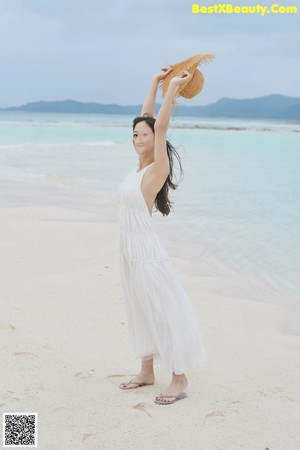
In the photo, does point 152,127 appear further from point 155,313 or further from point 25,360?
point 25,360

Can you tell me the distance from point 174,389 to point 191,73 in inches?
69.1

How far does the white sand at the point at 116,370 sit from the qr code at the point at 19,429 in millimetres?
42

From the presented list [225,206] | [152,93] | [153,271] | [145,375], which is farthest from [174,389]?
[225,206]

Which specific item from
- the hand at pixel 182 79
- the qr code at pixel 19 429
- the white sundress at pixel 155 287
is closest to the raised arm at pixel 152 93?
the hand at pixel 182 79

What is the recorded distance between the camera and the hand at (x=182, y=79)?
3.45 m

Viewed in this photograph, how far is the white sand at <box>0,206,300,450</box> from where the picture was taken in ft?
10.6

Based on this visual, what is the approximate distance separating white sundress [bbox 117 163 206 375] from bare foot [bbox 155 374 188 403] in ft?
0.35

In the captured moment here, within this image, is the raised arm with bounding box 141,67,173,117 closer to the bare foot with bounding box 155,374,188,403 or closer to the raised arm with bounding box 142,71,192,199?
the raised arm with bounding box 142,71,192,199

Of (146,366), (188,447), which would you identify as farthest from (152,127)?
(188,447)

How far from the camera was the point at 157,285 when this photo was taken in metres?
3.51

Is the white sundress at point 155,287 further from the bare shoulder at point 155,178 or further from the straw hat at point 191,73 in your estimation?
the straw hat at point 191,73

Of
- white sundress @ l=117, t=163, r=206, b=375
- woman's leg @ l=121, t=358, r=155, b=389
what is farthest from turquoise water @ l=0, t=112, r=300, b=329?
woman's leg @ l=121, t=358, r=155, b=389

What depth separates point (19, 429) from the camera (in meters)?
3.14

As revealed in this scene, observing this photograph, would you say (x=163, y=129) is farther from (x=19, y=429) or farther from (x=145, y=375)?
(x=19, y=429)
